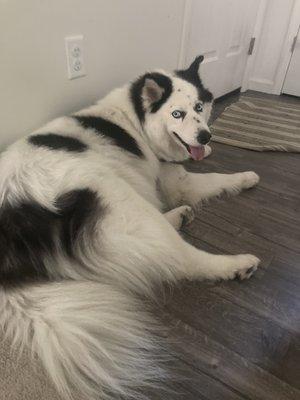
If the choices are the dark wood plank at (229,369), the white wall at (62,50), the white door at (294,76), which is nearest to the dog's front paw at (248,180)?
the white wall at (62,50)

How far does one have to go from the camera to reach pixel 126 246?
39.0 inches

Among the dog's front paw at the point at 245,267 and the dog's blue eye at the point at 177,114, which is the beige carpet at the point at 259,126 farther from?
the dog's front paw at the point at 245,267

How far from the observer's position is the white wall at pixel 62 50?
1207 mm

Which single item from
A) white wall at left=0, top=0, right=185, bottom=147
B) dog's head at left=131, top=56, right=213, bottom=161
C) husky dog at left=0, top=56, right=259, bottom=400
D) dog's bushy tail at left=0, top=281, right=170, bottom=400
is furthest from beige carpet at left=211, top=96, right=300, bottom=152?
dog's bushy tail at left=0, top=281, right=170, bottom=400

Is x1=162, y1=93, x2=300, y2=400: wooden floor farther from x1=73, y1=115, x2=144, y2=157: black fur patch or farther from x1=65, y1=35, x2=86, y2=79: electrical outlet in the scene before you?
x1=65, y1=35, x2=86, y2=79: electrical outlet

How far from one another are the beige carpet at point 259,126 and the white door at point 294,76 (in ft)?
1.25

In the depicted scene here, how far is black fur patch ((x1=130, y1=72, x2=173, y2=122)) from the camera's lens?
1.35 m

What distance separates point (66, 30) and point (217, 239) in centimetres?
111

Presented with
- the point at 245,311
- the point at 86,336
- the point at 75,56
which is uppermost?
the point at 75,56

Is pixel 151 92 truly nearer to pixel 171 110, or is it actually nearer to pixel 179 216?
pixel 171 110

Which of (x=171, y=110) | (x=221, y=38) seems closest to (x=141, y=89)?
(x=171, y=110)

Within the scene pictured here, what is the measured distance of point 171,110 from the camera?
136 cm

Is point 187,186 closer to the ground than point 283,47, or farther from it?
closer to the ground

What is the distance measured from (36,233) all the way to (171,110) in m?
0.77
